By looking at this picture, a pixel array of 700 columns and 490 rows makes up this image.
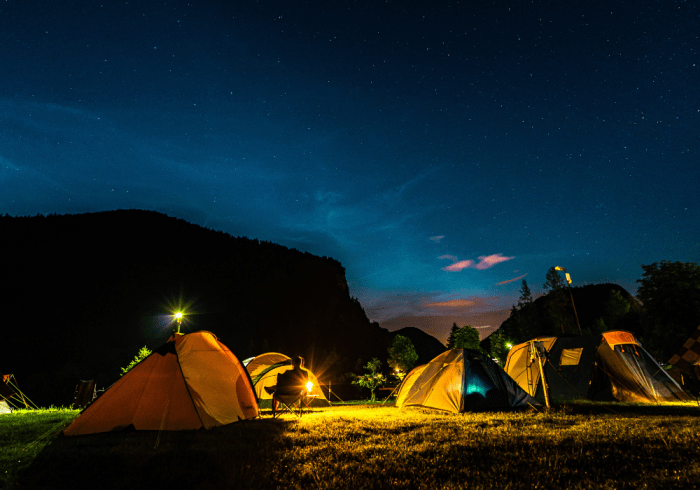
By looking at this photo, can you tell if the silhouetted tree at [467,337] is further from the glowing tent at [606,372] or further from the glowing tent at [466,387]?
the glowing tent at [466,387]

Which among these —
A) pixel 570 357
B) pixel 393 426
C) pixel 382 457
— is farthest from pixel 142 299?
pixel 382 457

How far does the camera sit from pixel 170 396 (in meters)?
7.73

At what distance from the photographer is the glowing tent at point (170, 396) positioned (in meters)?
7.36

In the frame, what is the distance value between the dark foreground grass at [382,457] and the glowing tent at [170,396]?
16.5 inches

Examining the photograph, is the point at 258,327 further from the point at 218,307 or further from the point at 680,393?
the point at 680,393

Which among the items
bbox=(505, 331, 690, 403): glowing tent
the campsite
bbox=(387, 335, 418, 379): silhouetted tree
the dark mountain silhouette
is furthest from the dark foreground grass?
the dark mountain silhouette

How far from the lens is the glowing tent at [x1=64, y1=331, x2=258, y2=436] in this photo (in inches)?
290

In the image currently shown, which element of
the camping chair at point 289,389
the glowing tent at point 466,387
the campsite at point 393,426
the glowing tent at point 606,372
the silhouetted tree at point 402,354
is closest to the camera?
the campsite at point 393,426

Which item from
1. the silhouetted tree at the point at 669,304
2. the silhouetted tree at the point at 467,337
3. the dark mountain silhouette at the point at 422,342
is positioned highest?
the silhouetted tree at the point at 669,304

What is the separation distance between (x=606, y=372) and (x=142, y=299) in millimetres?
73506

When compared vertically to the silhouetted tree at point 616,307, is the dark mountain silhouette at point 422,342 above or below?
below

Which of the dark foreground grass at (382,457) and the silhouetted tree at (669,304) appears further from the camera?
the silhouetted tree at (669,304)

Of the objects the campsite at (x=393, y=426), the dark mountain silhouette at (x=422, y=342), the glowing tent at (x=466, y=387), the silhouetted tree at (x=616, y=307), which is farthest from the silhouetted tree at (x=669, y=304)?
the dark mountain silhouette at (x=422, y=342)

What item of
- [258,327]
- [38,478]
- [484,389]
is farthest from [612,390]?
[258,327]
